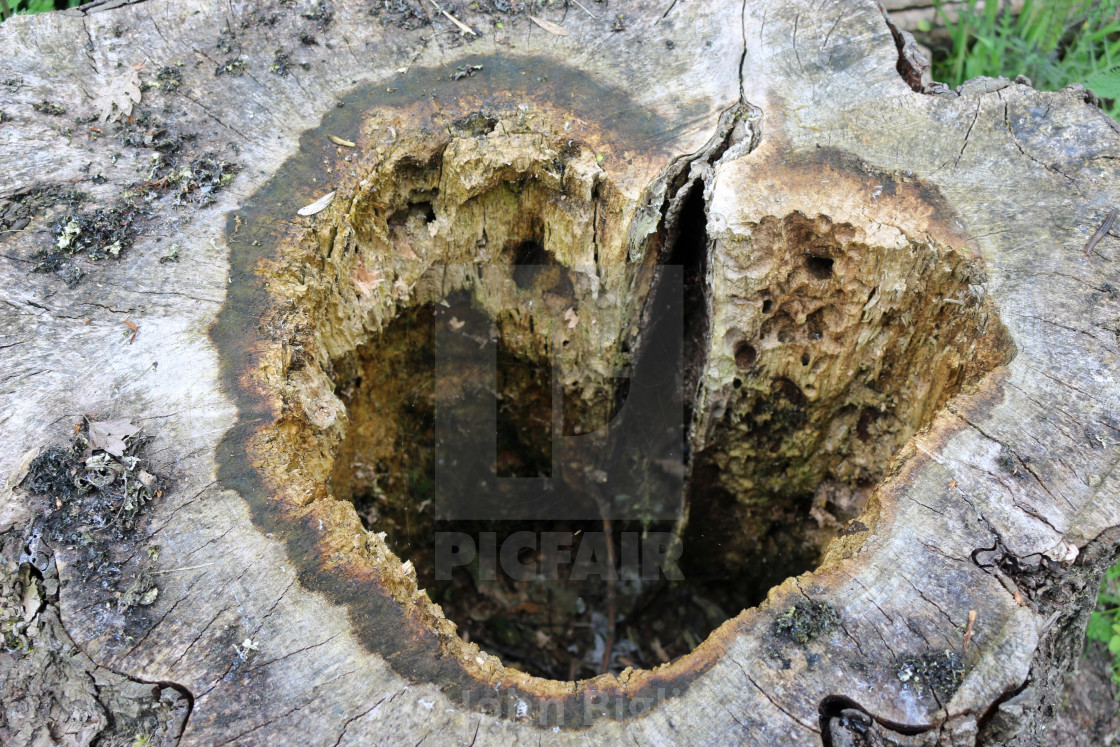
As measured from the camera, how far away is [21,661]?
1.50 metres

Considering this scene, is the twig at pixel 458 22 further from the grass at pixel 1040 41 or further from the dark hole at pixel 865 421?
the grass at pixel 1040 41

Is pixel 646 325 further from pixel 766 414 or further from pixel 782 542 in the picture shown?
pixel 782 542

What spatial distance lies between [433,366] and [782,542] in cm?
151

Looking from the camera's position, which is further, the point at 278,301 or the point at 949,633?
the point at 278,301

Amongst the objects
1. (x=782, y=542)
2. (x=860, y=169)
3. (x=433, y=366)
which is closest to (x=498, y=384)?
(x=433, y=366)

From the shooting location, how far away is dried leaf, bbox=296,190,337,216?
6.82 ft

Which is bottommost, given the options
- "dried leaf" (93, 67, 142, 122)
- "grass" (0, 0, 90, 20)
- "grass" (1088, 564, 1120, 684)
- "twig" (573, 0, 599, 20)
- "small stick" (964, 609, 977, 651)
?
"grass" (1088, 564, 1120, 684)

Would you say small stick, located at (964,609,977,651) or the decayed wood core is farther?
the decayed wood core

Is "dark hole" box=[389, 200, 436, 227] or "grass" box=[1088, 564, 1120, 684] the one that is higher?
"dark hole" box=[389, 200, 436, 227]

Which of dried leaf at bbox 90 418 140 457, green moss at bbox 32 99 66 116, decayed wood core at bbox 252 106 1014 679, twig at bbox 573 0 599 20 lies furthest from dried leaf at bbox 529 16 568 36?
dried leaf at bbox 90 418 140 457

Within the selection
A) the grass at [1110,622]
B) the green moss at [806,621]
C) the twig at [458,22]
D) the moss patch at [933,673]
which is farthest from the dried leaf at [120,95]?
the grass at [1110,622]

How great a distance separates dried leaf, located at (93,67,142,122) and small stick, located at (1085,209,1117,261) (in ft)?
8.84

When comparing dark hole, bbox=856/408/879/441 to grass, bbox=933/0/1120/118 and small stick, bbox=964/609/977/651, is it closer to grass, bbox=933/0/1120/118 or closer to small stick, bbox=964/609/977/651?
small stick, bbox=964/609/977/651

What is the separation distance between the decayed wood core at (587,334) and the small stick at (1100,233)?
0.29 m
